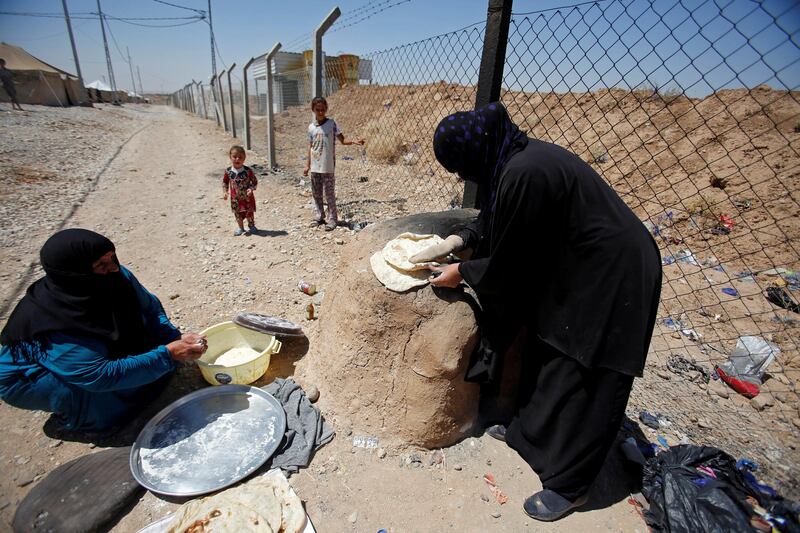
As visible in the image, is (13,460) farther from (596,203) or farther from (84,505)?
(596,203)

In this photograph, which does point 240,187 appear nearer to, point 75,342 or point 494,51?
point 75,342

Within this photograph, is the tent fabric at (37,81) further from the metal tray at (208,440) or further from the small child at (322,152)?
the metal tray at (208,440)

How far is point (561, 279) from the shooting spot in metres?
1.74

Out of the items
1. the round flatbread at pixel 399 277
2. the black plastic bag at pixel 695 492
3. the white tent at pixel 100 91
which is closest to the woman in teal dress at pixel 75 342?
the round flatbread at pixel 399 277

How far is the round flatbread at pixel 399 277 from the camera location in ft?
7.00

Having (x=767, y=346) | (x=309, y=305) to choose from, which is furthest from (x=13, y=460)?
(x=767, y=346)

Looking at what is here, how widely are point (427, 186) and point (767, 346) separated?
20.3 ft

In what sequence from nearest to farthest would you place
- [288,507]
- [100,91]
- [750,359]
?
[288,507] < [750,359] < [100,91]

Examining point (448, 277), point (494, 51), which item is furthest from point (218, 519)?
point (494, 51)

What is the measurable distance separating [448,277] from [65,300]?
1955 millimetres

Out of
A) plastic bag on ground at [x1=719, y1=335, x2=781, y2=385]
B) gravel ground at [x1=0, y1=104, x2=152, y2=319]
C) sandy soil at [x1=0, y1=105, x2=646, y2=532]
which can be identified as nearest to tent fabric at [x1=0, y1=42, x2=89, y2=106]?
gravel ground at [x1=0, y1=104, x2=152, y2=319]

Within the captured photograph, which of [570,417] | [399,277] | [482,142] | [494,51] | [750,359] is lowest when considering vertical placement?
[750,359]

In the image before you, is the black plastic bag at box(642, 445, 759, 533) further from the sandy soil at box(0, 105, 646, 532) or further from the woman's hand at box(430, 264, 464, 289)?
the woman's hand at box(430, 264, 464, 289)

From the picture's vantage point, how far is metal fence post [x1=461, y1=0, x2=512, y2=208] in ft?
8.14
